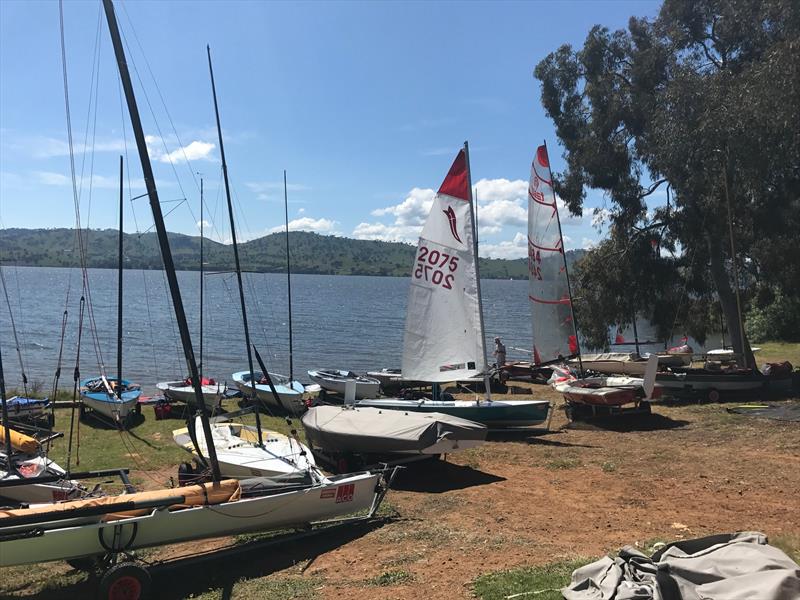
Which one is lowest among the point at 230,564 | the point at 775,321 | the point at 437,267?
the point at 230,564

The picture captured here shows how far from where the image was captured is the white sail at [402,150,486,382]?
16.6 m

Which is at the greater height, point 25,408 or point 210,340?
point 210,340

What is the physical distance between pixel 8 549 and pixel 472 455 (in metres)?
9.67

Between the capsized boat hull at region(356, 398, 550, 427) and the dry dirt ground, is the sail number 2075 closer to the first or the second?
the capsized boat hull at region(356, 398, 550, 427)

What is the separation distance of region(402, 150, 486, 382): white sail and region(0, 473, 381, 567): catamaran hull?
23.4 feet

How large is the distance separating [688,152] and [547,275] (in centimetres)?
683

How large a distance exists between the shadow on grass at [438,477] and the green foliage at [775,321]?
30.3 metres

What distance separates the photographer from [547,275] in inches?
816

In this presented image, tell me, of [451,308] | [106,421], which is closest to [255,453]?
[451,308]

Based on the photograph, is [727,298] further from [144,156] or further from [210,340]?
[210,340]

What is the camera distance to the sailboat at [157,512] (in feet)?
24.1

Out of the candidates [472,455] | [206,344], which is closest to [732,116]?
[472,455]

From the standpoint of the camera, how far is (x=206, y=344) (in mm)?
48438

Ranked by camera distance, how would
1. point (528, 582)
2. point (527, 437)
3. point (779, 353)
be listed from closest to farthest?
point (528, 582) → point (527, 437) → point (779, 353)
